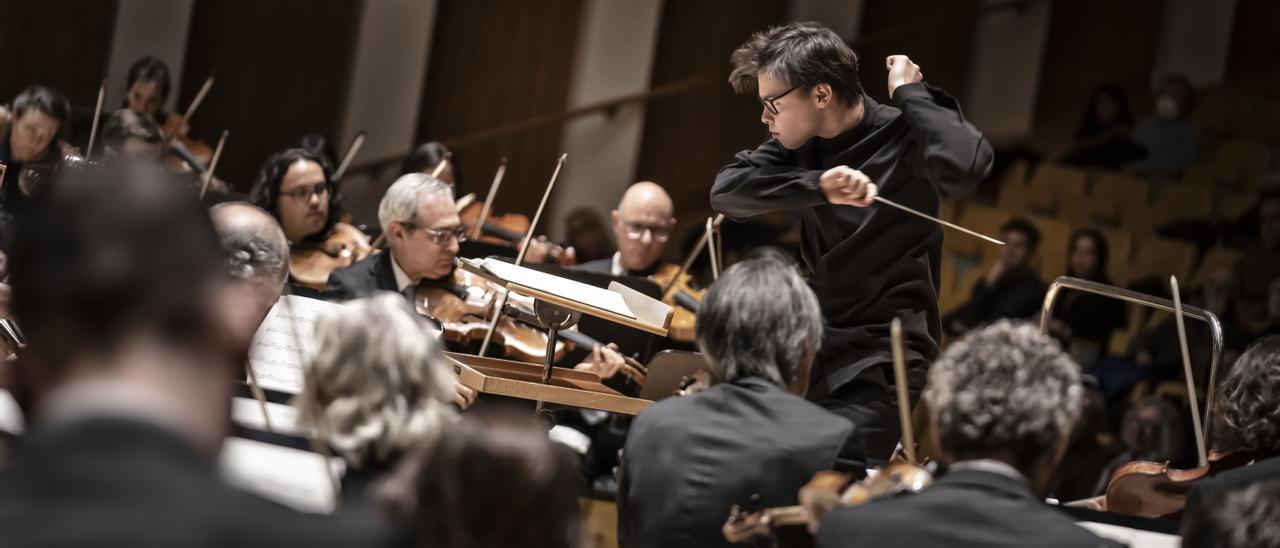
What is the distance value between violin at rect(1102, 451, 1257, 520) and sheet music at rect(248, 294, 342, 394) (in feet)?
5.53

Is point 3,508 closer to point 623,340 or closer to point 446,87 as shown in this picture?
point 623,340

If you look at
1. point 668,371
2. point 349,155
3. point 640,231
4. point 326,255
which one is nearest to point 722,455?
point 668,371

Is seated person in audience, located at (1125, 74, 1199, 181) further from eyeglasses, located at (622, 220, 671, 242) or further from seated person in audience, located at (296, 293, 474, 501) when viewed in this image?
seated person in audience, located at (296, 293, 474, 501)

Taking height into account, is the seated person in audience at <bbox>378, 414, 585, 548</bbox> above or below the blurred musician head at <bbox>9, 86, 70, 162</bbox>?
below

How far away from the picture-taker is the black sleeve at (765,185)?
287 cm

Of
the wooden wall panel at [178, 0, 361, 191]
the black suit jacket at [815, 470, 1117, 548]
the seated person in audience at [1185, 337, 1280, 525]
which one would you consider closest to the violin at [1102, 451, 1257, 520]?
the seated person in audience at [1185, 337, 1280, 525]

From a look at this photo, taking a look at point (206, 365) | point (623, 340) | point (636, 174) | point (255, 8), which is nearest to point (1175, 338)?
point (623, 340)

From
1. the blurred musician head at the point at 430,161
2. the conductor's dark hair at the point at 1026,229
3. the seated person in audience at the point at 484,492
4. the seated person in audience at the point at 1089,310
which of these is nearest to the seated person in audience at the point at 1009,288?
the conductor's dark hair at the point at 1026,229

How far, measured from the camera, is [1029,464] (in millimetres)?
1982

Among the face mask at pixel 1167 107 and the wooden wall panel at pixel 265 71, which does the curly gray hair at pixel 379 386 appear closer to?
the wooden wall panel at pixel 265 71

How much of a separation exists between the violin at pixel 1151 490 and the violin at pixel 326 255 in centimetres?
262

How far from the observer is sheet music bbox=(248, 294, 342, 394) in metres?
3.22

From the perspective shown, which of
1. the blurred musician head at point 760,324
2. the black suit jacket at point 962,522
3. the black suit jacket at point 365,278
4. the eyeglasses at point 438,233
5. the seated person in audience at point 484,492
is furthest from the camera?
the eyeglasses at point 438,233

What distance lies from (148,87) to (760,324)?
16.9 feet
